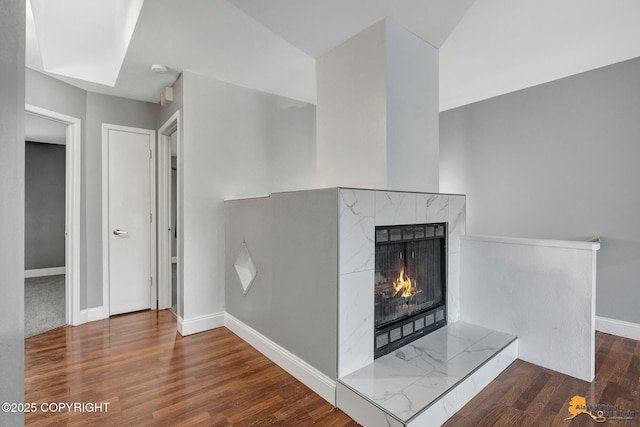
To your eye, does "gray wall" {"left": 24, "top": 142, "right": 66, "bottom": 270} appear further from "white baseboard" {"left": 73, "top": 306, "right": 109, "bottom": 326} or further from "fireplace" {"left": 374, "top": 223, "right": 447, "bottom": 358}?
"fireplace" {"left": 374, "top": 223, "right": 447, "bottom": 358}

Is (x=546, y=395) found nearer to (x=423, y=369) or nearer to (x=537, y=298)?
(x=537, y=298)

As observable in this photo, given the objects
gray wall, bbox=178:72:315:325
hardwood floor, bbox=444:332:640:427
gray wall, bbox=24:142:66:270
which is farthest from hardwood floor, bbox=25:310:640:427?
gray wall, bbox=24:142:66:270

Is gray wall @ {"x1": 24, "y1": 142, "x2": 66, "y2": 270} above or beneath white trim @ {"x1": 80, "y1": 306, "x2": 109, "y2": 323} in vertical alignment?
above

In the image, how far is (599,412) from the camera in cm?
178

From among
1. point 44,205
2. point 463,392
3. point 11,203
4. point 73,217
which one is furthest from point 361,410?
point 44,205

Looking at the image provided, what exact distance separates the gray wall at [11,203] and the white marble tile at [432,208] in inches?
85.7

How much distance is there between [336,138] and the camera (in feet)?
8.40

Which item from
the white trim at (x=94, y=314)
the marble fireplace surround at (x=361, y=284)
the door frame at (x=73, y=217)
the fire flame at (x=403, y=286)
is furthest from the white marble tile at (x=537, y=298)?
the door frame at (x=73, y=217)

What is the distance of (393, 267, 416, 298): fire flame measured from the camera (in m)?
2.26

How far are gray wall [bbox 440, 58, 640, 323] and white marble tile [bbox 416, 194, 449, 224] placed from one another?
1.54 m

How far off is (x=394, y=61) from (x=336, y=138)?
27.8 inches

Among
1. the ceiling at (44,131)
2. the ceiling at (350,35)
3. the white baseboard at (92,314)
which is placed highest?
the ceiling at (350,35)

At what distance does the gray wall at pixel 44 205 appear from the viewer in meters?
5.52

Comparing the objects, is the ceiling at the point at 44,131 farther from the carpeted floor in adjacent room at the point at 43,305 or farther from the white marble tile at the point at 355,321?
the white marble tile at the point at 355,321
